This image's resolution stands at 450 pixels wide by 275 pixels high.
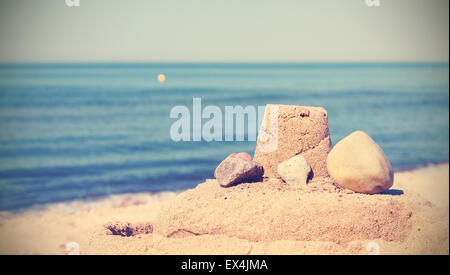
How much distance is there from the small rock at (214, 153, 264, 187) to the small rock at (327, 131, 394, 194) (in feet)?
2.20

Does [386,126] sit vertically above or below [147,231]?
above

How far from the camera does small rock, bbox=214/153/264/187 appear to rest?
11.2ft

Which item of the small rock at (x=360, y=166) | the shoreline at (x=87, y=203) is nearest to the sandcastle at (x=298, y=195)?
the small rock at (x=360, y=166)

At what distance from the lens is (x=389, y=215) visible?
10.3ft

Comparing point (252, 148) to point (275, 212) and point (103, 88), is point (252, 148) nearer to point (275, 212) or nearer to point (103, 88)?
point (275, 212)

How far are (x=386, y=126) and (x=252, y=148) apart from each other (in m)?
6.11

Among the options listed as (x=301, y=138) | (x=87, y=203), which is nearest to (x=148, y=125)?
(x=87, y=203)

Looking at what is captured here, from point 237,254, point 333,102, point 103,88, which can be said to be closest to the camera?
point 237,254

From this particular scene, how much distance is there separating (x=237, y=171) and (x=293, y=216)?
2.11 ft

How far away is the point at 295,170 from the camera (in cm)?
344

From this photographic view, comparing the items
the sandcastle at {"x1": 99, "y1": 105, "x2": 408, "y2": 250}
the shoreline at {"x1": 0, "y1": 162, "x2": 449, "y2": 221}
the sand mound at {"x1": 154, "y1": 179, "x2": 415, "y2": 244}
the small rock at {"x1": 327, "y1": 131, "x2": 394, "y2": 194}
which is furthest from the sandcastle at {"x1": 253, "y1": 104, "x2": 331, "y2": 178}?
the shoreline at {"x1": 0, "y1": 162, "x2": 449, "y2": 221}

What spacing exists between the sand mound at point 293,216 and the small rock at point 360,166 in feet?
0.28

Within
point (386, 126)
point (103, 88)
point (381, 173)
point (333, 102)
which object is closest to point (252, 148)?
point (381, 173)

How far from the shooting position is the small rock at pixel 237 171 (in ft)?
11.2
